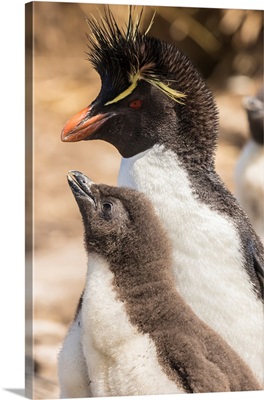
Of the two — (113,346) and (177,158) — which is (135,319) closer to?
(113,346)

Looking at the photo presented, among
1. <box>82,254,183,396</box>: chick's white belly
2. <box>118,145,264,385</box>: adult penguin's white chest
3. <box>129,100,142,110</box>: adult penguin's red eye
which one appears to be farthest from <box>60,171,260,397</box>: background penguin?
<box>129,100,142,110</box>: adult penguin's red eye

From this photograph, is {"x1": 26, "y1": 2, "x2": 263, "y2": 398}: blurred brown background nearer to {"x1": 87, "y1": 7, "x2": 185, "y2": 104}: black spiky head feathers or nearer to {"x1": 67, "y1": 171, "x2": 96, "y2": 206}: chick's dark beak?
{"x1": 87, "y1": 7, "x2": 185, "y2": 104}: black spiky head feathers

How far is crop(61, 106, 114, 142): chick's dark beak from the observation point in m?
4.09

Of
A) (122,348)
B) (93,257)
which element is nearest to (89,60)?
(93,257)

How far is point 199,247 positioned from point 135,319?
479mm

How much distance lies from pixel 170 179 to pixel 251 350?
27.5 inches

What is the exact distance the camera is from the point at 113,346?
3777 millimetres

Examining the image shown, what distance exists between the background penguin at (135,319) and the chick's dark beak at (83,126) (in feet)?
0.87

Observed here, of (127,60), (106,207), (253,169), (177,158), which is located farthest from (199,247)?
(253,169)

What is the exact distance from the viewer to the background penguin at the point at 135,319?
12.3 ft

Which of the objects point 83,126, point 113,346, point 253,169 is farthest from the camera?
point 253,169

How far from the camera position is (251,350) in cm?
425

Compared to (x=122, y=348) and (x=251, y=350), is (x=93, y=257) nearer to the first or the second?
(x=122, y=348)

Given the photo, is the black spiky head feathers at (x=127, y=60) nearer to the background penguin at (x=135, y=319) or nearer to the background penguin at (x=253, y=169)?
the background penguin at (x=135, y=319)
